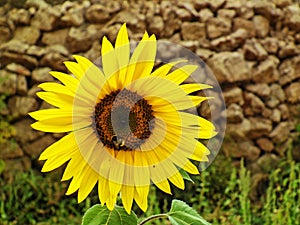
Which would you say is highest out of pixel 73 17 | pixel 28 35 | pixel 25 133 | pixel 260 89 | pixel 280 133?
pixel 73 17

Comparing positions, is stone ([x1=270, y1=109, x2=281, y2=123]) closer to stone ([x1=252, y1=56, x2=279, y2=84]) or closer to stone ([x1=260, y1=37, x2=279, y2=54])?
stone ([x1=252, y1=56, x2=279, y2=84])

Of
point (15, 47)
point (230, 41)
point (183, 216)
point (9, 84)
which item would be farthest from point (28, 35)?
point (183, 216)

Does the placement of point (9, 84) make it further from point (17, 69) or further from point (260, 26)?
A: point (260, 26)

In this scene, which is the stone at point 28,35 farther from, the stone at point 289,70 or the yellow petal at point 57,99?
the yellow petal at point 57,99

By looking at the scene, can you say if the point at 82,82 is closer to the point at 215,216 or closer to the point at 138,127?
the point at 138,127

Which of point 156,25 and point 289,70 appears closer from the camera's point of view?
point 156,25

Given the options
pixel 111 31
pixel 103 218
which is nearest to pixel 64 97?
pixel 103 218

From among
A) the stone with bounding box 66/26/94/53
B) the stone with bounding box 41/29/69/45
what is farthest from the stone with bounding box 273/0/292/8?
the stone with bounding box 41/29/69/45

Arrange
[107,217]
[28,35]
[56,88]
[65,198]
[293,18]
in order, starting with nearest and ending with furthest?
1. [56,88]
2. [107,217]
3. [65,198]
4. [28,35]
5. [293,18]
